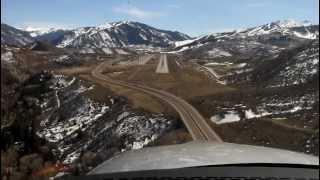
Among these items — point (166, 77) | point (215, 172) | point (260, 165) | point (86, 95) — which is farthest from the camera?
point (166, 77)

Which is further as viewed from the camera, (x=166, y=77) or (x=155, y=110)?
(x=166, y=77)

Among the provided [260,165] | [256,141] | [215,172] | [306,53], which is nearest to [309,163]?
[260,165]

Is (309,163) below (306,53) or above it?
above

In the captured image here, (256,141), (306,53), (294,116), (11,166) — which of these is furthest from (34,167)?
(306,53)

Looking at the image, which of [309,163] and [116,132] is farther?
[116,132]

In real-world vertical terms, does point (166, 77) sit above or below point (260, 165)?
below

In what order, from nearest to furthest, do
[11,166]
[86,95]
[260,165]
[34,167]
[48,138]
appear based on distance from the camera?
[260,165] < [34,167] < [11,166] < [48,138] < [86,95]

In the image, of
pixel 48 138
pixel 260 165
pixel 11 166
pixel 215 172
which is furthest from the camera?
pixel 48 138

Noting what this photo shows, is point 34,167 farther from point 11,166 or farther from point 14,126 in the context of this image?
point 14,126

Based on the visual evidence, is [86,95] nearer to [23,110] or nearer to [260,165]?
[23,110]
